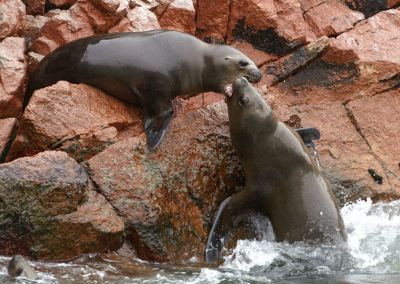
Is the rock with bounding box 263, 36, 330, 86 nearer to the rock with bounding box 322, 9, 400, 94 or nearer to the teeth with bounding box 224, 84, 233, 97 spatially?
the rock with bounding box 322, 9, 400, 94

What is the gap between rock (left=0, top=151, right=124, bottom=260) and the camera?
6391mm

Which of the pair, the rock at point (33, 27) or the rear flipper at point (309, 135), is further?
the rock at point (33, 27)

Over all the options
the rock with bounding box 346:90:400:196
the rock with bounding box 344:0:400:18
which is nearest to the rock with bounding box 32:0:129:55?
the rock with bounding box 346:90:400:196

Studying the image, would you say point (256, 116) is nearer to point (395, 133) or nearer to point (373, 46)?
point (395, 133)

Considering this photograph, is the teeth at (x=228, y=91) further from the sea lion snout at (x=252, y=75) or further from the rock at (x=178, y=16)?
the rock at (x=178, y=16)

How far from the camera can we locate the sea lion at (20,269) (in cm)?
577

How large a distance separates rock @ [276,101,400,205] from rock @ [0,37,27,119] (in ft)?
9.51

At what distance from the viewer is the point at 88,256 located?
6602 millimetres

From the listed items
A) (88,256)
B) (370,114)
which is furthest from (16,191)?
(370,114)

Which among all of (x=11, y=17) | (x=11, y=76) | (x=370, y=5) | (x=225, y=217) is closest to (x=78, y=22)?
(x=11, y=17)

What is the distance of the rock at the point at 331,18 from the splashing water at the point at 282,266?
3.58 m

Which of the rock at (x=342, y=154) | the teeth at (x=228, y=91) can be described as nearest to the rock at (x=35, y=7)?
the teeth at (x=228, y=91)

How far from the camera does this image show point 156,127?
307 inches

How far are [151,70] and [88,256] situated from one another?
2381 millimetres
